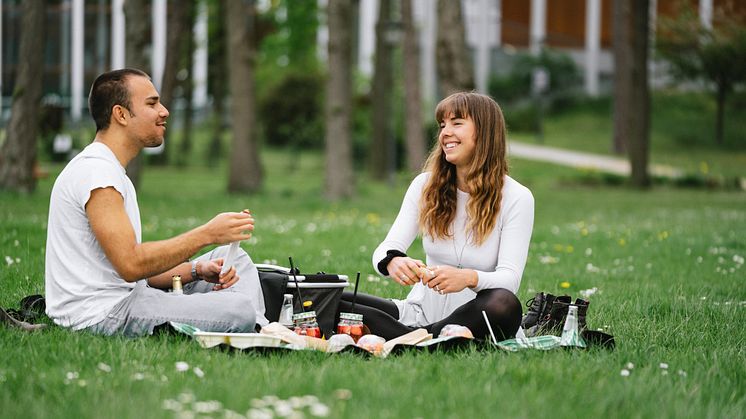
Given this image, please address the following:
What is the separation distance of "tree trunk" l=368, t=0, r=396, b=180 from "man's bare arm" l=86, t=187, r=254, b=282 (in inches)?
841

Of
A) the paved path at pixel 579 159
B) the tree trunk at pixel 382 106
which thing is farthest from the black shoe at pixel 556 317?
the paved path at pixel 579 159

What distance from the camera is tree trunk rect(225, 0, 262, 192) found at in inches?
828

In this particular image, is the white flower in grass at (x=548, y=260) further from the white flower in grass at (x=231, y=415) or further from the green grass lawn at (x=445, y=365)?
the white flower in grass at (x=231, y=415)

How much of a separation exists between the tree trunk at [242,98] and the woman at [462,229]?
613 inches

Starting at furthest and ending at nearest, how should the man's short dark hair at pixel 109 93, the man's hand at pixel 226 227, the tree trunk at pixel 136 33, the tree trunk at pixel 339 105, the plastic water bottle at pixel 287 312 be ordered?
the tree trunk at pixel 339 105 → the tree trunk at pixel 136 33 → the plastic water bottle at pixel 287 312 → the man's short dark hair at pixel 109 93 → the man's hand at pixel 226 227

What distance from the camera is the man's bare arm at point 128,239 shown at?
16.5 feet

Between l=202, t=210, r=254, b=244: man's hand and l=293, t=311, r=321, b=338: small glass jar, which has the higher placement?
l=202, t=210, r=254, b=244: man's hand

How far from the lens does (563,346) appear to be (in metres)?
5.25

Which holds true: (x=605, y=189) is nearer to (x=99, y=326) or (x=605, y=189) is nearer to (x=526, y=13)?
(x=99, y=326)

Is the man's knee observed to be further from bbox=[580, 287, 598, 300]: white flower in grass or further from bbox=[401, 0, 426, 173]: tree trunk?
bbox=[401, 0, 426, 173]: tree trunk

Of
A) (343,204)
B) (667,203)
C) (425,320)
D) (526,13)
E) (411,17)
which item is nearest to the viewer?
(425,320)

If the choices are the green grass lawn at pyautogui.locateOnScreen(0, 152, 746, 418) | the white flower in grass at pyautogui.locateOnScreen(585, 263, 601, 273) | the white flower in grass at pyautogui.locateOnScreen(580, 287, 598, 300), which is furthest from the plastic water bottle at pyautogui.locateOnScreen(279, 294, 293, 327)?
the white flower in grass at pyautogui.locateOnScreen(585, 263, 601, 273)

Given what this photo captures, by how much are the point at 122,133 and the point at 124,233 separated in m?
0.56

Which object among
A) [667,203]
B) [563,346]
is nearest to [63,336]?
[563,346]
